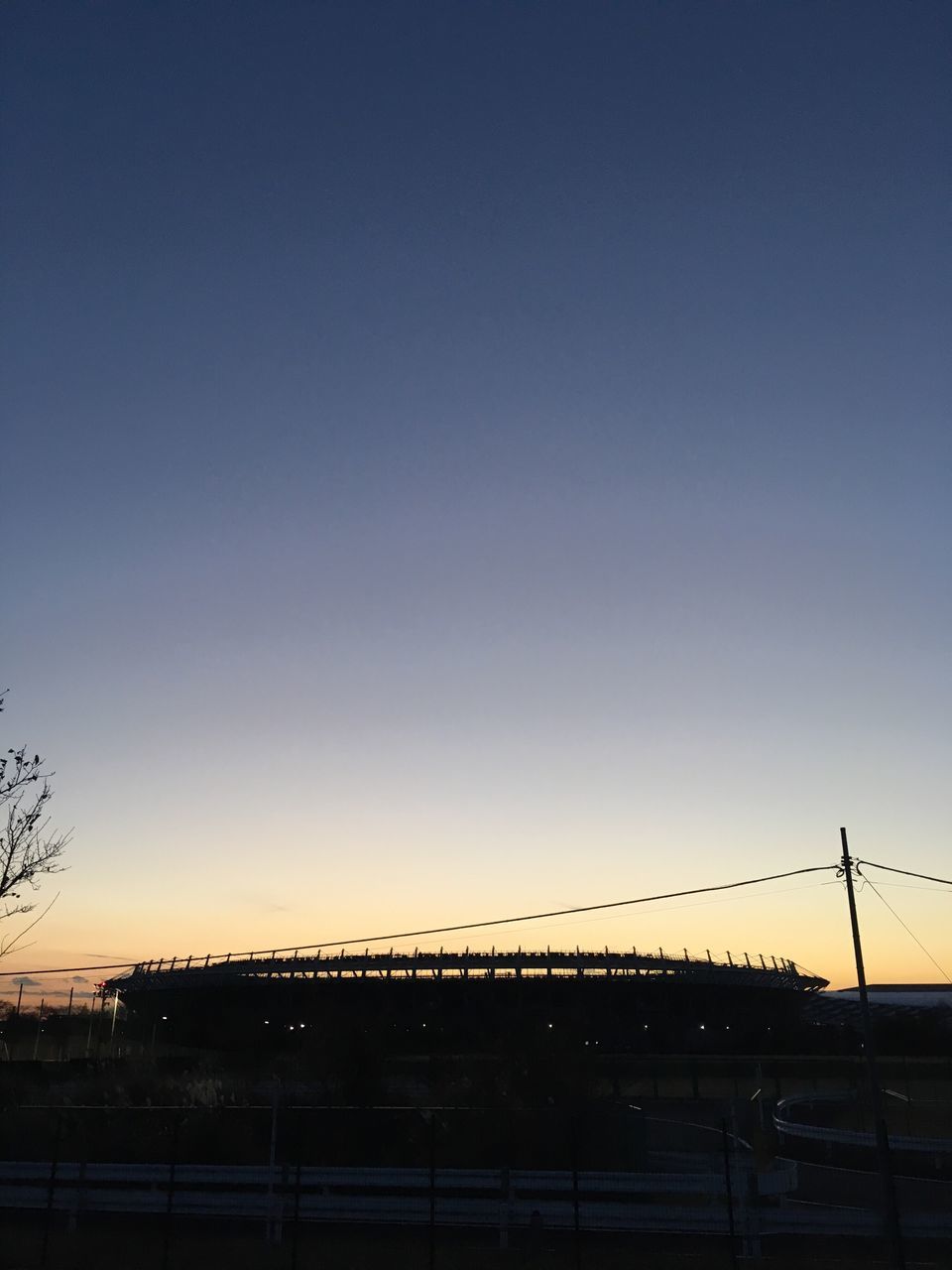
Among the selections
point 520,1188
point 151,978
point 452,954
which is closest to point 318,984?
point 452,954

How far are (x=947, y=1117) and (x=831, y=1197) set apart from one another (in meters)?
30.6

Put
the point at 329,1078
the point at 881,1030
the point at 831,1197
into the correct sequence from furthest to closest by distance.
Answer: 1. the point at 881,1030
2. the point at 329,1078
3. the point at 831,1197

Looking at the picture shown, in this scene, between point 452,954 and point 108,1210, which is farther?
point 452,954

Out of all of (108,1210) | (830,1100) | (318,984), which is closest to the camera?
(108,1210)

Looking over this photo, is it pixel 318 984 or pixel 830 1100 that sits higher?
pixel 318 984

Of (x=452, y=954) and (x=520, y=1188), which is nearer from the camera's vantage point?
(x=520, y=1188)

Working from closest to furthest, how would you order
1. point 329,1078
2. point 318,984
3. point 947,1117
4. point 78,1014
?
point 329,1078, point 947,1117, point 318,984, point 78,1014

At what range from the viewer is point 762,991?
108 metres

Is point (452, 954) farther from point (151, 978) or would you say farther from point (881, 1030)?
point (881, 1030)

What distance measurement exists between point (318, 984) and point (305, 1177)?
270 feet

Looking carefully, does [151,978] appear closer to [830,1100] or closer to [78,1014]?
[78,1014]

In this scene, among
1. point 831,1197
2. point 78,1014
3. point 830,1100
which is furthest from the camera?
point 78,1014

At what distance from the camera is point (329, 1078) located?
37.5m

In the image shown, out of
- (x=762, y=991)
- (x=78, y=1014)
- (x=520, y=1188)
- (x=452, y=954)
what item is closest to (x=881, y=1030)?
(x=762, y=991)
